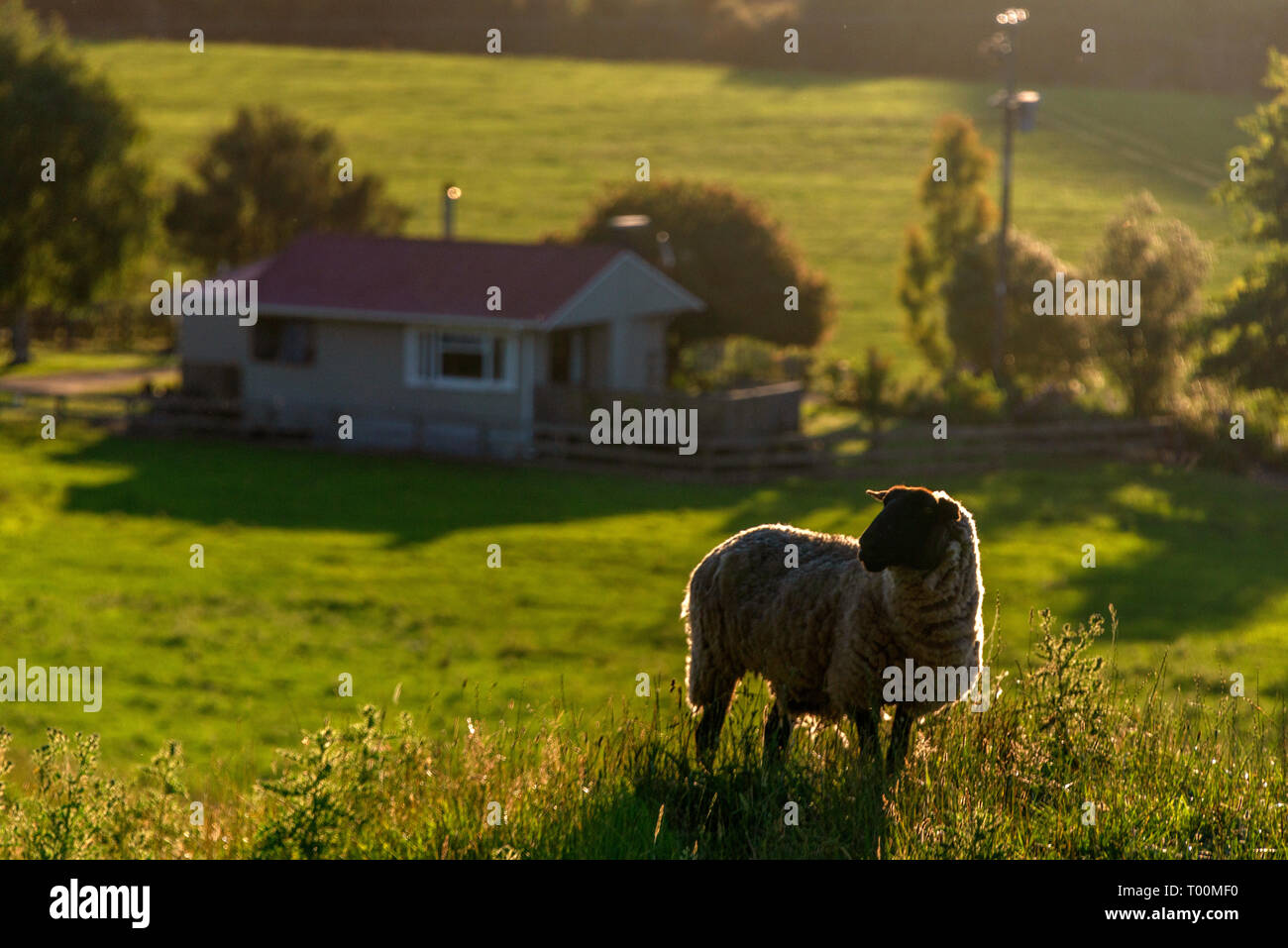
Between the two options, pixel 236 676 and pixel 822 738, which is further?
pixel 236 676

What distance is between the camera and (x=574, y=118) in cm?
10006

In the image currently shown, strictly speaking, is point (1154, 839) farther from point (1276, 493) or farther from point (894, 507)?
point (1276, 493)

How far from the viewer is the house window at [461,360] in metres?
36.6

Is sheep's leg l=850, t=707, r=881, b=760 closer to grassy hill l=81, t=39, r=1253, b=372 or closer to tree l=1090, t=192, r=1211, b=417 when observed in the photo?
tree l=1090, t=192, r=1211, b=417

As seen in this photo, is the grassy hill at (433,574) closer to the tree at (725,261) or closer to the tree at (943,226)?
the tree at (725,261)

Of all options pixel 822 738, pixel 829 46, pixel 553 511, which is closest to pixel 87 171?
pixel 553 511

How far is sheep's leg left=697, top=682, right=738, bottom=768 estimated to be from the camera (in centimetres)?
737

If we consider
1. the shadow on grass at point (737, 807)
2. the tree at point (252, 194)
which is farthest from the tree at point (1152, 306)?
the shadow on grass at point (737, 807)

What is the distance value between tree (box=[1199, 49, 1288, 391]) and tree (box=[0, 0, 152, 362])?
36.1 m

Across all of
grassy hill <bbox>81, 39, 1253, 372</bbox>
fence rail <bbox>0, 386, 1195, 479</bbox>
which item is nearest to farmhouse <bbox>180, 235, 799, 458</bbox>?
Answer: fence rail <bbox>0, 386, 1195, 479</bbox>

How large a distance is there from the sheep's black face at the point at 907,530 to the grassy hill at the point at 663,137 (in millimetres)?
54435

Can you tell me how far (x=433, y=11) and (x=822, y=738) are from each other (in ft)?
371

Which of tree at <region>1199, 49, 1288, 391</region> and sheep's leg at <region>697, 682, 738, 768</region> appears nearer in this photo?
sheep's leg at <region>697, 682, 738, 768</region>
